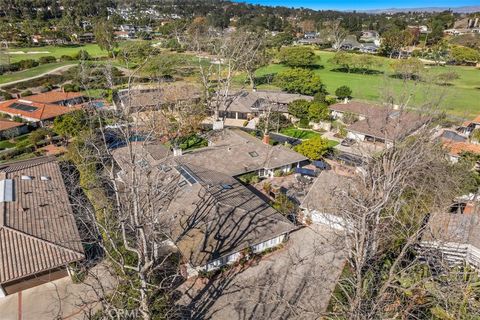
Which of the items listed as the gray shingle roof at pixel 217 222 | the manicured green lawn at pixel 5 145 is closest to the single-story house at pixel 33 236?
the gray shingle roof at pixel 217 222

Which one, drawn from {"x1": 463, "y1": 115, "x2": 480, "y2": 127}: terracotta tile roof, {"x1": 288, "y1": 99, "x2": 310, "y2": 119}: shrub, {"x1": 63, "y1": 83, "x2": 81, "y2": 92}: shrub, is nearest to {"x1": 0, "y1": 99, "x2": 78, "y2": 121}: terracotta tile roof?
{"x1": 63, "y1": 83, "x2": 81, "y2": 92}: shrub

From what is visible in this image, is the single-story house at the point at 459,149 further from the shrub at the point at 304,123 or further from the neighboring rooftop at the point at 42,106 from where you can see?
the neighboring rooftop at the point at 42,106

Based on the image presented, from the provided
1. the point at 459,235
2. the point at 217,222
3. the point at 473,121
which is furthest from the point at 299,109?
the point at 459,235

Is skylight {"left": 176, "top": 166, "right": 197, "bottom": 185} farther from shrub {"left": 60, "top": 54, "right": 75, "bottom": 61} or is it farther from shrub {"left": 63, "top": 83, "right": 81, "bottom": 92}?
shrub {"left": 60, "top": 54, "right": 75, "bottom": 61}

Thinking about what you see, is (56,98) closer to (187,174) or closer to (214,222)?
(187,174)

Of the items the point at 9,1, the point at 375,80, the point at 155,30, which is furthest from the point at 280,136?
the point at 9,1

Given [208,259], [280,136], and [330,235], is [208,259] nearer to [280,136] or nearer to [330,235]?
[330,235]
